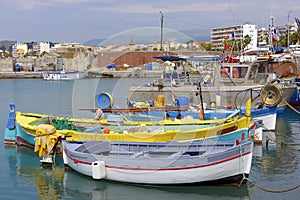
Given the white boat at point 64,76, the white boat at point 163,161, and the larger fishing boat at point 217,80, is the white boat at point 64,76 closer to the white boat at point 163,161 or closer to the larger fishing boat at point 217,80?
the larger fishing boat at point 217,80

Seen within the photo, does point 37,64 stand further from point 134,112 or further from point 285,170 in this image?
point 285,170

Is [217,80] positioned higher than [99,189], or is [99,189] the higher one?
[217,80]

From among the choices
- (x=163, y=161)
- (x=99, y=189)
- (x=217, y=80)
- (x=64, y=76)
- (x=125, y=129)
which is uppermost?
(x=217, y=80)

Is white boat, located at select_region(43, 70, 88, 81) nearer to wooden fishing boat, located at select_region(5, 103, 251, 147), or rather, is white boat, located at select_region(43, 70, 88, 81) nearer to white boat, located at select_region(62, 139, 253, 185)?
wooden fishing boat, located at select_region(5, 103, 251, 147)

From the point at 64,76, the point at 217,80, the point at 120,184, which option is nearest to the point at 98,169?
the point at 120,184

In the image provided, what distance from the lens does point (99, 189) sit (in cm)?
1220

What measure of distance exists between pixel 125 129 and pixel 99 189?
3332mm

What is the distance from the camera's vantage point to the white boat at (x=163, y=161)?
11492 millimetres

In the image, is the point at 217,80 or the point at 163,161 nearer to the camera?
the point at 163,161

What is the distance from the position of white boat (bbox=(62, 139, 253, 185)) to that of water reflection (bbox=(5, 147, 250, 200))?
7.6 inches

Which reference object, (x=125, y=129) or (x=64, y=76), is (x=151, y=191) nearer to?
(x=125, y=129)

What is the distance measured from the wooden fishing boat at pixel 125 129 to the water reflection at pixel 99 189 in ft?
4.78

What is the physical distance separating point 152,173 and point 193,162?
1196mm

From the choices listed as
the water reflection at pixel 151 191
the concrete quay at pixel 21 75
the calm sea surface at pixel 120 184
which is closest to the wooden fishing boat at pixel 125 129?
the calm sea surface at pixel 120 184
